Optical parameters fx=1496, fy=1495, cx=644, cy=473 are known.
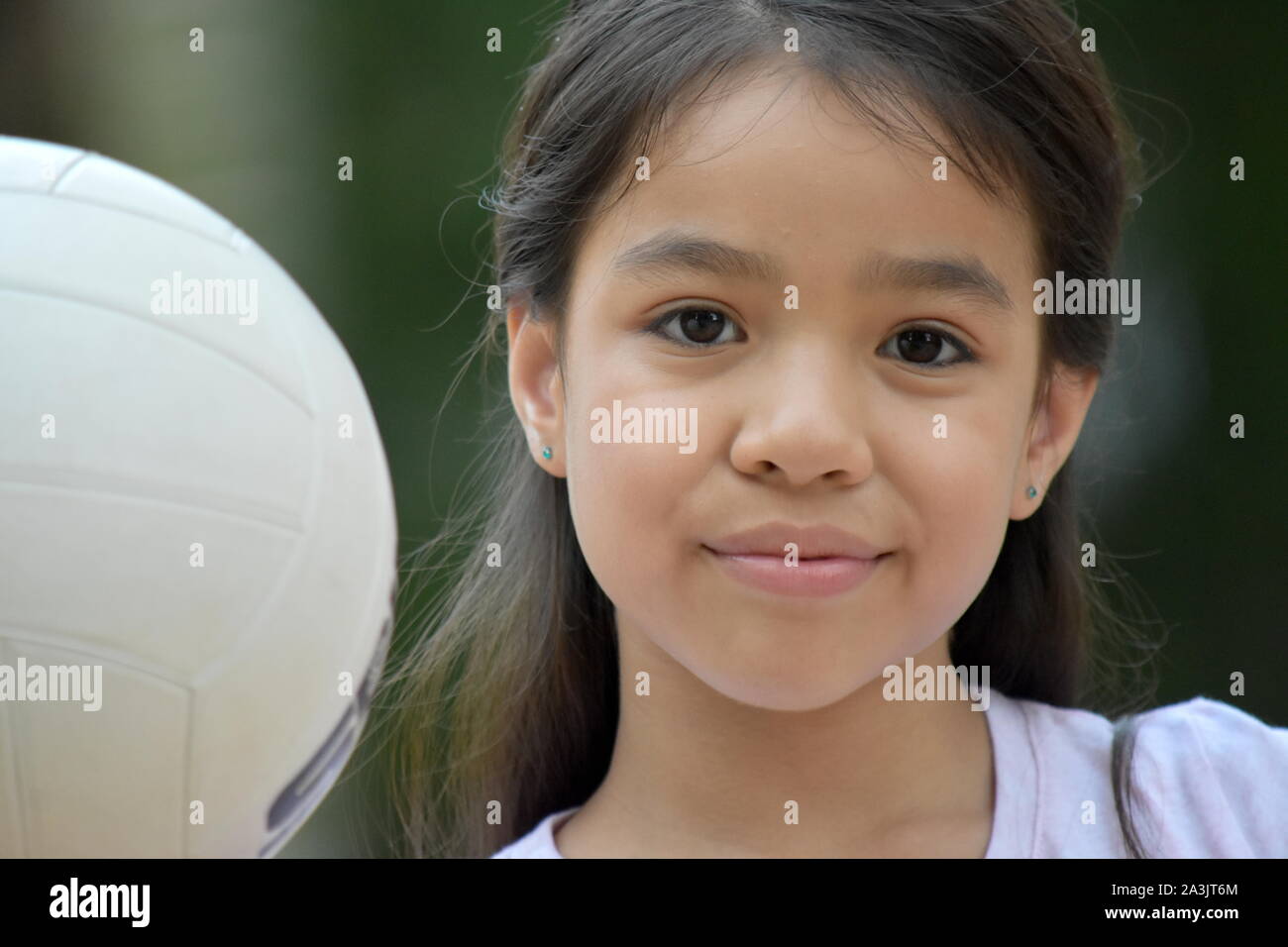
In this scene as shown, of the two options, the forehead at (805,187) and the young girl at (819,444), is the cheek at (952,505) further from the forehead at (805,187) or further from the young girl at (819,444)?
the forehead at (805,187)

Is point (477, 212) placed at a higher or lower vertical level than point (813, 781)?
→ higher

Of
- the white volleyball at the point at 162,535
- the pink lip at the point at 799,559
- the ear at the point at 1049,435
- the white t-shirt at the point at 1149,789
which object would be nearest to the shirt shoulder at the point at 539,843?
the white t-shirt at the point at 1149,789

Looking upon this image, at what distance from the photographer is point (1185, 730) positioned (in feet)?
3.39

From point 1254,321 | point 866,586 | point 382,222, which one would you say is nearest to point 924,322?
point 866,586

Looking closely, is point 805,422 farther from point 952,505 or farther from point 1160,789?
point 1160,789

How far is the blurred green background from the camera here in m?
1.56

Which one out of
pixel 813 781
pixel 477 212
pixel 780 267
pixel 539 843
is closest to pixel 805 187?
pixel 780 267

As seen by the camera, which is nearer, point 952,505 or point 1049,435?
point 952,505

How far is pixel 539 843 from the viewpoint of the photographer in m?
1.04

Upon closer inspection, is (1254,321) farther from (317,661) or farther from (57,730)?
(57,730)

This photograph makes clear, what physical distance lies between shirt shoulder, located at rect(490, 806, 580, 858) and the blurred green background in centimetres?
43

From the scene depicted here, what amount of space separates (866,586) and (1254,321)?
37.4 inches

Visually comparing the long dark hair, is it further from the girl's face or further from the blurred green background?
the blurred green background

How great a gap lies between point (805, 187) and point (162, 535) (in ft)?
1.31
